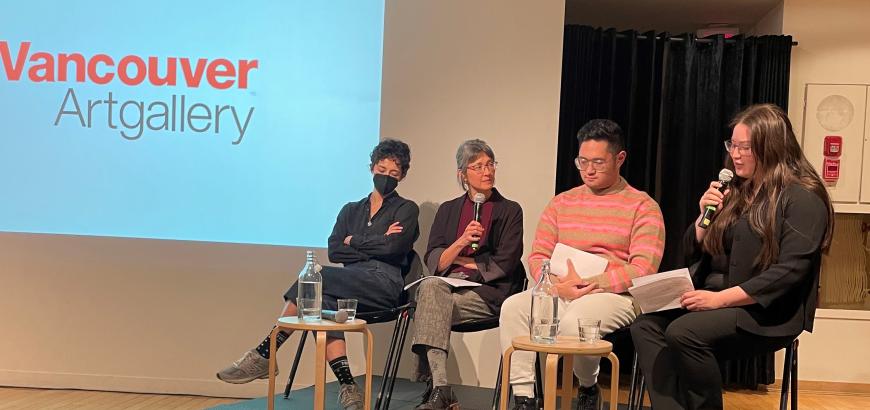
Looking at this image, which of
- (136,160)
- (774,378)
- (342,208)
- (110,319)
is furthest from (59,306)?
(774,378)

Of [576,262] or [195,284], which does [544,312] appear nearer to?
[576,262]

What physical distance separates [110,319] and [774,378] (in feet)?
12.6

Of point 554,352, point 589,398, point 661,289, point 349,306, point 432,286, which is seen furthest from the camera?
point 432,286

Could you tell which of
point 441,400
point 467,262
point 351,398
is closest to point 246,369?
→ point 351,398

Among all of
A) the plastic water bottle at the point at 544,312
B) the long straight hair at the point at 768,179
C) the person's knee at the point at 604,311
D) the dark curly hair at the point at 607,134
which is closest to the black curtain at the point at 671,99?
the dark curly hair at the point at 607,134

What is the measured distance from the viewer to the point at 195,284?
15.6 feet

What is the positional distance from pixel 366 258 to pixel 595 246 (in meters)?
1.09

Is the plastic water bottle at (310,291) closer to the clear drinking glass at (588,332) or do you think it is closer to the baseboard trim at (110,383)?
the clear drinking glass at (588,332)

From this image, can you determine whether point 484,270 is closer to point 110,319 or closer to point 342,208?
point 342,208

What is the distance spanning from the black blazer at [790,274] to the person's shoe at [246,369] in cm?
195

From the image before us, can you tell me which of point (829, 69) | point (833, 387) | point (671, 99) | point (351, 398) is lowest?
point (833, 387)

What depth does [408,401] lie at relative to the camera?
4.38 meters

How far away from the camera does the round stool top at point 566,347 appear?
9.37 feet

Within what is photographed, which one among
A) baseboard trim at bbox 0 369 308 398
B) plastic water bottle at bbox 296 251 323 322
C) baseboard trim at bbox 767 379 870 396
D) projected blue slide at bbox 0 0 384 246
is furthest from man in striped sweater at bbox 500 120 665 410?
baseboard trim at bbox 767 379 870 396
